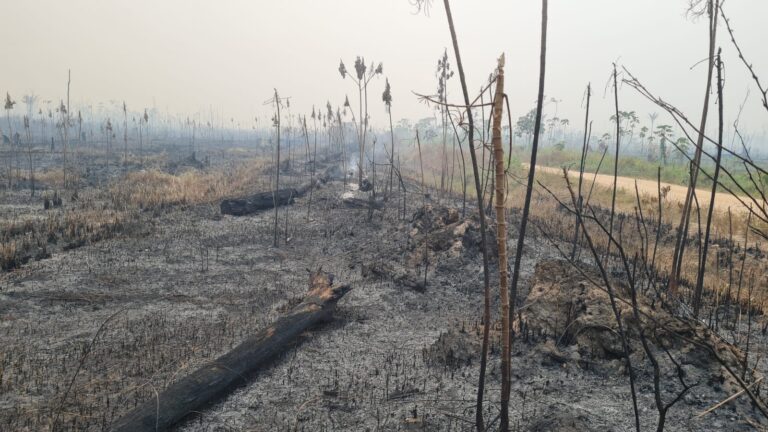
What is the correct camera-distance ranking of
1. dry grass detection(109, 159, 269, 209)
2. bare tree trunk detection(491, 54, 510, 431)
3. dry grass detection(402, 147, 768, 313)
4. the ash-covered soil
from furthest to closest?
dry grass detection(109, 159, 269, 209), dry grass detection(402, 147, 768, 313), the ash-covered soil, bare tree trunk detection(491, 54, 510, 431)

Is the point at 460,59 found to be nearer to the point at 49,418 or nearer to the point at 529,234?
the point at 49,418

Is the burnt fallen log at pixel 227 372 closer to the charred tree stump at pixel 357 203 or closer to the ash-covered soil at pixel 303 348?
the ash-covered soil at pixel 303 348

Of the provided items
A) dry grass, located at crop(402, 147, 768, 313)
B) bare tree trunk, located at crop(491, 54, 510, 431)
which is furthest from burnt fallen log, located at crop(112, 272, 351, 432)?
dry grass, located at crop(402, 147, 768, 313)

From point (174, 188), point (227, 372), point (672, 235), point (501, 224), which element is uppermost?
point (501, 224)

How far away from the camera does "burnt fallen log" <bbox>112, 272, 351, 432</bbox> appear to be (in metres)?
4.09

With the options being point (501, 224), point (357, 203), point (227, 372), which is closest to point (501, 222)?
point (501, 224)

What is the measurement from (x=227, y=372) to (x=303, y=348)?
1.46 m

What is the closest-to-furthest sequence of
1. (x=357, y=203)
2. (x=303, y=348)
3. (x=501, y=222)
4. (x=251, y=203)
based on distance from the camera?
(x=501, y=222) → (x=303, y=348) → (x=251, y=203) → (x=357, y=203)

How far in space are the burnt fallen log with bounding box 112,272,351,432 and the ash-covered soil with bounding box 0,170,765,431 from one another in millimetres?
172

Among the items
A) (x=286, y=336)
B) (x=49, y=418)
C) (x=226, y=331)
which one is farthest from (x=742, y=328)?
(x=49, y=418)

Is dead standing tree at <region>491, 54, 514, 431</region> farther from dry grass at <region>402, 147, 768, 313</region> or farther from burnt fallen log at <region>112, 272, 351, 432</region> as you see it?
burnt fallen log at <region>112, 272, 351, 432</region>

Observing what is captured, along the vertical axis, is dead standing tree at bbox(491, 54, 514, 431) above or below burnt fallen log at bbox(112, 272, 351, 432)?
above

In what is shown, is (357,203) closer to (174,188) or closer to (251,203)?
(251,203)

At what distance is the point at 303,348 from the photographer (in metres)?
6.25
